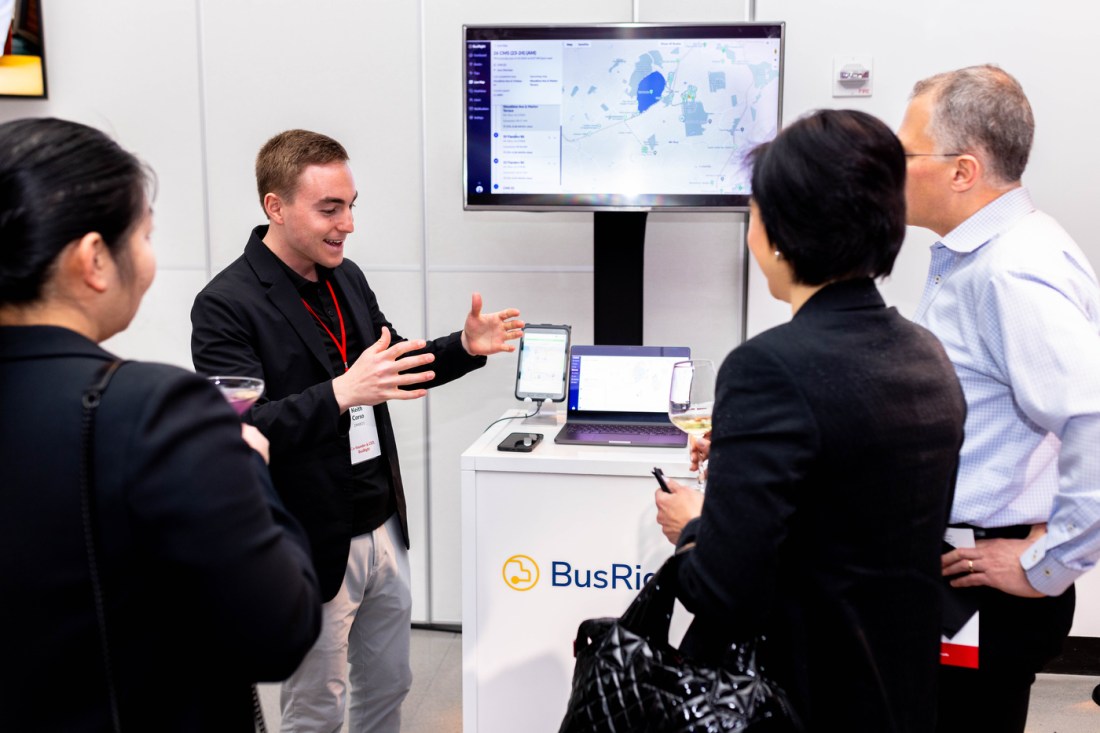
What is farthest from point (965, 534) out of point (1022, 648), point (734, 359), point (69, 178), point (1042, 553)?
point (69, 178)

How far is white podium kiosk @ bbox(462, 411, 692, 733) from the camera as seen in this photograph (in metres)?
2.04

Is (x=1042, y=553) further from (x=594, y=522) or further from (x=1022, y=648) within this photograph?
(x=594, y=522)

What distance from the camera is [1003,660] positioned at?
149cm

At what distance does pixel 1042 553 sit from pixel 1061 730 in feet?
5.52

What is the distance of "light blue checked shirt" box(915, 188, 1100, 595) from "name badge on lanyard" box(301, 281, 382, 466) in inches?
51.4

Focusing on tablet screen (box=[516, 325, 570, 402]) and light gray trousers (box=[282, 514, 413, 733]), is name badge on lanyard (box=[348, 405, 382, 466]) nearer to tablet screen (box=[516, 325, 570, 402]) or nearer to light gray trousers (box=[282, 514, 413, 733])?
light gray trousers (box=[282, 514, 413, 733])

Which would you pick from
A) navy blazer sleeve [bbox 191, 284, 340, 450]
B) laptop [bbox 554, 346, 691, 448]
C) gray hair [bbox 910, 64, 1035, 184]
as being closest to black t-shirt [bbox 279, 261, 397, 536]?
navy blazer sleeve [bbox 191, 284, 340, 450]

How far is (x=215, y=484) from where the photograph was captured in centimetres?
85

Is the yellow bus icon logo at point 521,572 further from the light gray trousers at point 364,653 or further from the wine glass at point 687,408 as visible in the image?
the wine glass at point 687,408

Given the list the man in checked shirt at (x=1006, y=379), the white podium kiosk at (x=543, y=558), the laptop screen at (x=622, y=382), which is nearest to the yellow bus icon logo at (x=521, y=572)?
the white podium kiosk at (x=543, y=558)

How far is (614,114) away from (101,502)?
198 cm

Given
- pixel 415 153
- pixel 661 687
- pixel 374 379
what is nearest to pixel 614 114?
pixel 415 153

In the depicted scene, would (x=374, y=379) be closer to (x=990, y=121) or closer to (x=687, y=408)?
(x=687, y=408)

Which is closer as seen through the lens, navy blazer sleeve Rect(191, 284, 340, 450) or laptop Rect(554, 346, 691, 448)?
Answer: navy blazer sleeve Rect(191, 284, 340, 450)
